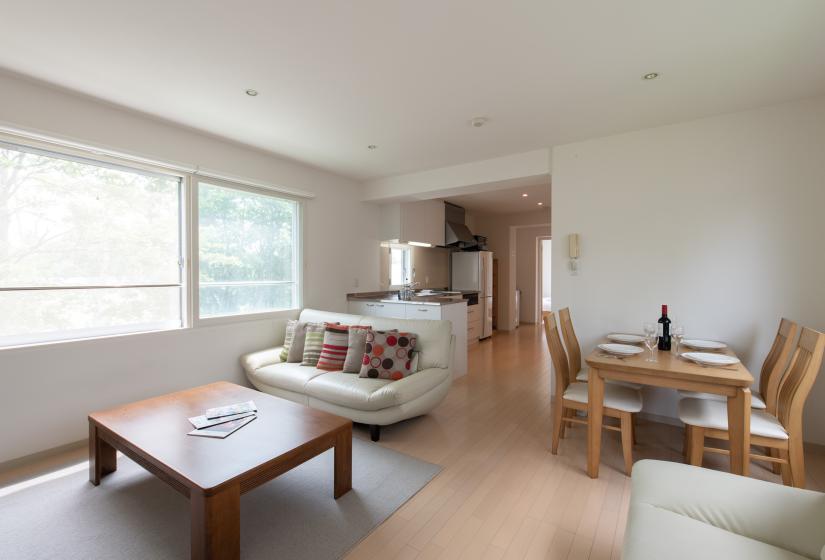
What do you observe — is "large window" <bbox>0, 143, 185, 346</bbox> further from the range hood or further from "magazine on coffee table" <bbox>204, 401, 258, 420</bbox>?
the range hood

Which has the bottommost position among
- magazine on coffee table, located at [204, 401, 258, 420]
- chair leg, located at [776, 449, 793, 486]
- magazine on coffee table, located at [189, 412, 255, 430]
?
chair leg, located at [776, 449, 793, 486]

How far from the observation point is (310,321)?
4.05m

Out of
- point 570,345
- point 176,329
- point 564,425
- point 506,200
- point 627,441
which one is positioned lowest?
point 564,425

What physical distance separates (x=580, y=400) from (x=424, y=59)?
246 centimetres

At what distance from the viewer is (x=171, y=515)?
1991 millimetres

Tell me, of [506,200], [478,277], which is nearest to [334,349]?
[478,277]

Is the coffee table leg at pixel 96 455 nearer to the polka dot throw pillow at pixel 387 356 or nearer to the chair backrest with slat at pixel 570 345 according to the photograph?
the polka dot throw pillow at pixel 387 356

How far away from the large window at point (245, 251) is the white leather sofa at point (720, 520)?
12.1 ft

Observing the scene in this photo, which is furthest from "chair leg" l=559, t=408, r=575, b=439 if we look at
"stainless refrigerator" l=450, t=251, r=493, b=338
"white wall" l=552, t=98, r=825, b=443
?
"stainless refrigerator" l=450, t=251, r=493, b=338

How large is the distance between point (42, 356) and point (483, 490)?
3.15m

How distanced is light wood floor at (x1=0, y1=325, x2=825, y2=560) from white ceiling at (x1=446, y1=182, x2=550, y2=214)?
135 inches

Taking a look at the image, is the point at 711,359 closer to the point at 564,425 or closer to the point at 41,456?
the point at 564,425

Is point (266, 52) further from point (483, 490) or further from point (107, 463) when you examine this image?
point (483, 490)

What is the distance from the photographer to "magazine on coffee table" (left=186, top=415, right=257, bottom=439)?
→ 2039mm
